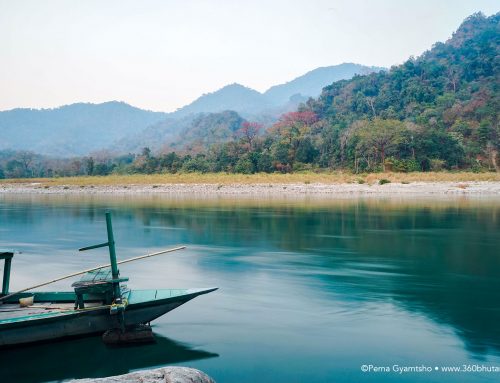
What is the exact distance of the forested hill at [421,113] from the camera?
54094mm

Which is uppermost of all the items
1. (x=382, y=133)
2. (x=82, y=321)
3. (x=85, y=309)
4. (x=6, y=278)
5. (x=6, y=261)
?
(x=382, y=133)

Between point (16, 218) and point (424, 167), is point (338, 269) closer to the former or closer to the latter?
point (16, 218)

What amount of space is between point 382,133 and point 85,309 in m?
49.5

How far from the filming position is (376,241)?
20.4 metres

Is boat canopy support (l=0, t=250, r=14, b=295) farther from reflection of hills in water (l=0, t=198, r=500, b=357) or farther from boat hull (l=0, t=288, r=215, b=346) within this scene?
reflection of hills in water (l=0, t=198, r=500, b=357)

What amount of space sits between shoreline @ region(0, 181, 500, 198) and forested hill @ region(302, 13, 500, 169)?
357 inches

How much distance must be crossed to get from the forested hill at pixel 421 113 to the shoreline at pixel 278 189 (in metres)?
9.06

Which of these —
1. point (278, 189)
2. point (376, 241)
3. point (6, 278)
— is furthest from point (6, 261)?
point (278, 189)

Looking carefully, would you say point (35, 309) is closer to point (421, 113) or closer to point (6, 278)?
point (6, 278)

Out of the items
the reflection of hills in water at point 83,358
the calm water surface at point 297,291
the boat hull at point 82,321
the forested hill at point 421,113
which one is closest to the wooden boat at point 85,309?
the boat hull at point 82,321

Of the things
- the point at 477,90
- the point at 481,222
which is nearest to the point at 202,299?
the point at 481,222

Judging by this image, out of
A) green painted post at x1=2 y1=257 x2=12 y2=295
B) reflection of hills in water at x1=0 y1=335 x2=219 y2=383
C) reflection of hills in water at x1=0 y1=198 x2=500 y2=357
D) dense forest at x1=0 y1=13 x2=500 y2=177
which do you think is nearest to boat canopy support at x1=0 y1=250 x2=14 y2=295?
green painted post at x1=2 y1=257 x2=12 y2=295

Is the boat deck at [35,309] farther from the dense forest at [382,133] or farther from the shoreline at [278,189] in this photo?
the dense forest at [382,133]

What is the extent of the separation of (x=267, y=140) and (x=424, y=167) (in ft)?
70.2
